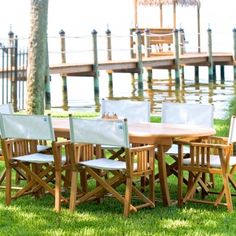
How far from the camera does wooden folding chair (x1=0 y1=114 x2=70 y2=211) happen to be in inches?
260

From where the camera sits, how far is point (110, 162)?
6.66 metres

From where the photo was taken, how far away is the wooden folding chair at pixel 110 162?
6293 millimetres

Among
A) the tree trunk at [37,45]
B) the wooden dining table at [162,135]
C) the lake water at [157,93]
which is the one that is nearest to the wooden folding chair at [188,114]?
the wooden dining table at [162,135]

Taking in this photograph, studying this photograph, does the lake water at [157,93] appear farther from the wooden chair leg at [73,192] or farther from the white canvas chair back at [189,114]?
the wooden chair leg at [73,192]

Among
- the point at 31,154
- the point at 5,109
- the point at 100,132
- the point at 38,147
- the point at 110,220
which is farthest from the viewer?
the point at 5,109

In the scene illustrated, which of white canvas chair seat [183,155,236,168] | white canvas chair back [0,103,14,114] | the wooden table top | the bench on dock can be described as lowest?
white canvas chair seat [183,155,236,168]

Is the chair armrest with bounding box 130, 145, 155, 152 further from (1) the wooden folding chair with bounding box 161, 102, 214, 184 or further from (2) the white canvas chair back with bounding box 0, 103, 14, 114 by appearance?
(2) the white canvas chair back with bounding box 0, 103, 14, 114

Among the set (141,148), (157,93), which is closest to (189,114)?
(141,148)

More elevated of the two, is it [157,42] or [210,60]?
[157,42]

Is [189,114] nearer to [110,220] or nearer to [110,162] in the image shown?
[110,162]

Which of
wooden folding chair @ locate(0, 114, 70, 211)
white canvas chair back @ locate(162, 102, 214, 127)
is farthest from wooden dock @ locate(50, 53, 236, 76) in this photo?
wooden folding chair @ locate(0, 114, 70, 211)

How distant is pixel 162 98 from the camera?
2616 centimetres

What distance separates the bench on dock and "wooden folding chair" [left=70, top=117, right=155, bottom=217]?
22.2m

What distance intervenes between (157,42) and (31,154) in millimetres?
23576
